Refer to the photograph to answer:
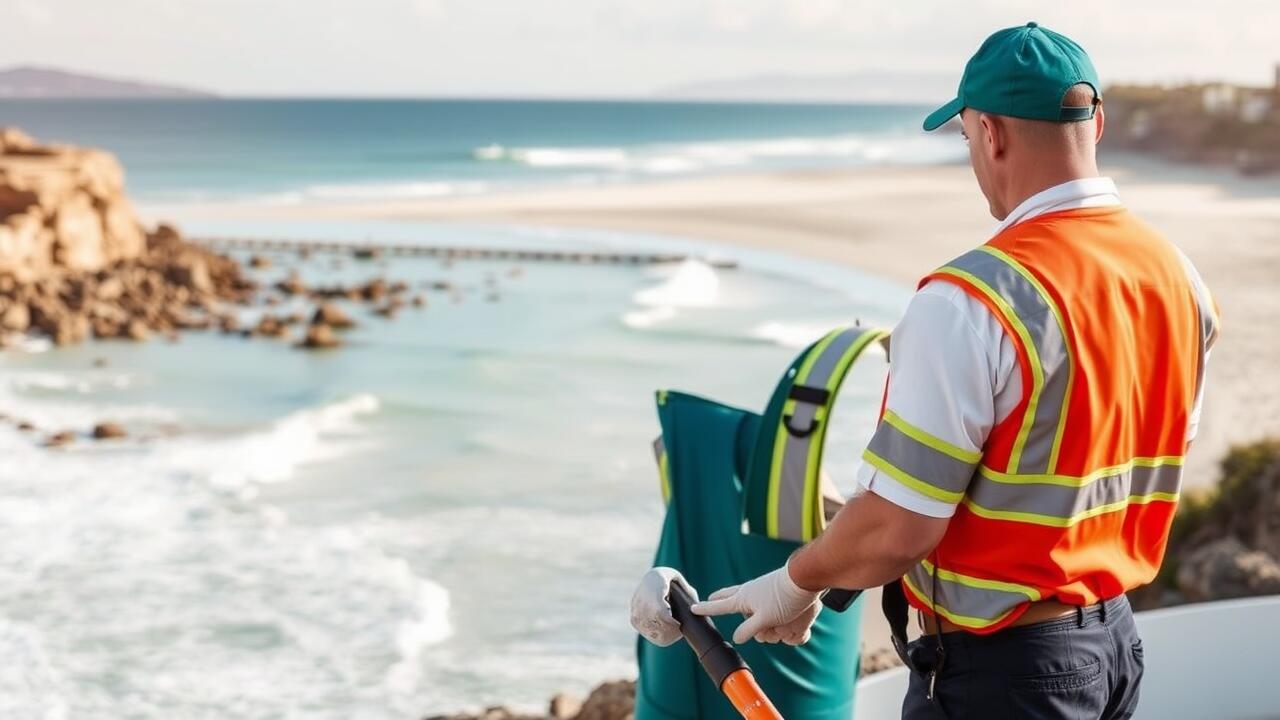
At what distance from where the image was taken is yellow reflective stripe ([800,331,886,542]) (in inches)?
115

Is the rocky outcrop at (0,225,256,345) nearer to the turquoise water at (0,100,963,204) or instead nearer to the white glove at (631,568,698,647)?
the white glove at (631,568,698,647)

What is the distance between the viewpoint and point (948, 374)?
5.90 ft

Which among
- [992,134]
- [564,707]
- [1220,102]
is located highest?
[1220,102]

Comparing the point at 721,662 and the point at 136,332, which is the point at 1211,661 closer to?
the point at 721,662

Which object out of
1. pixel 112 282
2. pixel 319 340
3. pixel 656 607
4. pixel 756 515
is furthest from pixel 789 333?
pixel 656 607

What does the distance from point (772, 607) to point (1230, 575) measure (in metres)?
4.05

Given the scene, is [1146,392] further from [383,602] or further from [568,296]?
[568,296]

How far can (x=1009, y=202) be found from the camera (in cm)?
198

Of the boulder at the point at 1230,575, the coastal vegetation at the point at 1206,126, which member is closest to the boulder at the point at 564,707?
the boulder at the point at 1230,575

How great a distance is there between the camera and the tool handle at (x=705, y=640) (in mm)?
2086

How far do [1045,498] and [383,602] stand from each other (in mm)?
5765

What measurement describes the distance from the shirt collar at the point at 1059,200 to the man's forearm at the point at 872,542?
0.45m

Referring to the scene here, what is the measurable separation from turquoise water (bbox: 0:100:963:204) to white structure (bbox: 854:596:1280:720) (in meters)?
39.0

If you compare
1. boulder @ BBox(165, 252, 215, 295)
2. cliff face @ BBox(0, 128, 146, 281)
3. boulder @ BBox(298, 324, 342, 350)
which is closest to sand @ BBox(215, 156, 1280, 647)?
boulder @ BBox(298, 324, 342, 350)
